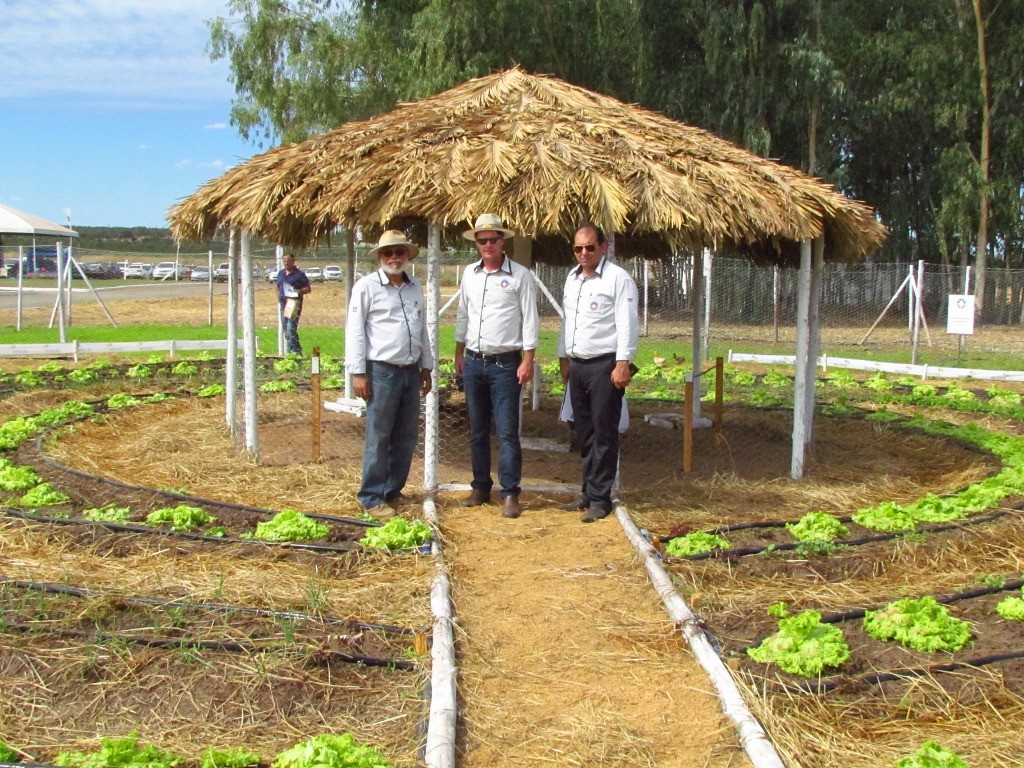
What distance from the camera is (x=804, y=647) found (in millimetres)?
4527

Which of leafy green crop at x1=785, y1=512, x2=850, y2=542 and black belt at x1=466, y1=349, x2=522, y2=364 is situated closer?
leafy green crop at x1=785, y1=512, x2=850, y2=542

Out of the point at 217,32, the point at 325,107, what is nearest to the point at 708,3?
the point at 325,107

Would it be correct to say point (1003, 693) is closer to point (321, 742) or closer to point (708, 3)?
point (321, 742)

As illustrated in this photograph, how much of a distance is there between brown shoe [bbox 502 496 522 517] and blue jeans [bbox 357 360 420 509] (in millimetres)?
761

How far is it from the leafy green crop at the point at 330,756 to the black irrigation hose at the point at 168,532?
8.50 feet

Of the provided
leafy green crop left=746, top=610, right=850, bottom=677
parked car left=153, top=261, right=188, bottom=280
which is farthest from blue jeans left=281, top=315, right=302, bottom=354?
parked car left=153, top=261, right=188, bottom=280

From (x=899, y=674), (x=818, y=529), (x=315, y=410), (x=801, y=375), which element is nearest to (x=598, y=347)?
(x=818, y=529)

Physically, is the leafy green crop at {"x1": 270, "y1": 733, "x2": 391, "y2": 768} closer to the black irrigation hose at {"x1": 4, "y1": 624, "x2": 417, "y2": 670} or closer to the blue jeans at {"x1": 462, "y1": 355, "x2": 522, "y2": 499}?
the black irrigation hose at {"x1": 4, "y1": 624, "x2": 417, "y2": 670}

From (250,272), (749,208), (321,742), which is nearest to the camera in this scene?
(321,742)

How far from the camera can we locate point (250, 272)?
841 centimetres

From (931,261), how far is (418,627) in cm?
3192

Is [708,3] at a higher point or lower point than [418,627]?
higher

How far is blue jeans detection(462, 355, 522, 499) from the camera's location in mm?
6945

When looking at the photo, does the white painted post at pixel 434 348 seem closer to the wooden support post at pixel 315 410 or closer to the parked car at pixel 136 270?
the wooden support post at pixel 315 410
